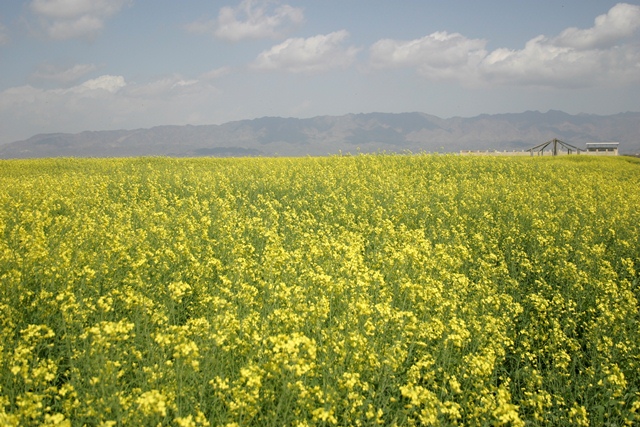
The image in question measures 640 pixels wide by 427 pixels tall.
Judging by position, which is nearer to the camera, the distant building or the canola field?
the canola field

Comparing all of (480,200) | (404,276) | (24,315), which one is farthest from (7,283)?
(480,200)

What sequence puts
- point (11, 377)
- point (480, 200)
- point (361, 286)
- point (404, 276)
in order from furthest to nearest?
point (480, 200) < point (404, 276) < point (361, 286) < point (11, 377)

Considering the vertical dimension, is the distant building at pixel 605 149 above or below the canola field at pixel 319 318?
above

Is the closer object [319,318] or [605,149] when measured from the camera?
[319,318]

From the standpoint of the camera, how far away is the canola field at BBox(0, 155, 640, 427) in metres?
3.72

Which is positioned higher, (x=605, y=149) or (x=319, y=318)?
(x=605, y=149)

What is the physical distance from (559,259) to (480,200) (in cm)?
435

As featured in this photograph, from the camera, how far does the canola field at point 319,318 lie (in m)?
3.72

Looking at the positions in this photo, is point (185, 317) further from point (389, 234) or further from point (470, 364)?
point (389, 234)

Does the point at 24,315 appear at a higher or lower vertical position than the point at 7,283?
lower

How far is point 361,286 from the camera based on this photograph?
5496 mm

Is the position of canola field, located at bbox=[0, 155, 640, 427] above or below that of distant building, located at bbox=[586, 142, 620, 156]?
below

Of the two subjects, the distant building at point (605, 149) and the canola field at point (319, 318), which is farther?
the distant building at point (605, 149)

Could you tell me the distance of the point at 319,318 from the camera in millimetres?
4758
